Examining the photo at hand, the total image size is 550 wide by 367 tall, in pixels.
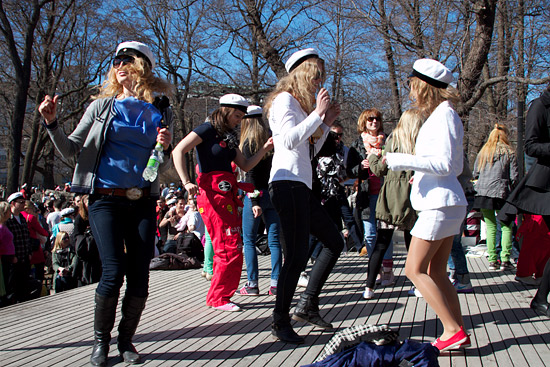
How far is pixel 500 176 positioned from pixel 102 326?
19.2 ft

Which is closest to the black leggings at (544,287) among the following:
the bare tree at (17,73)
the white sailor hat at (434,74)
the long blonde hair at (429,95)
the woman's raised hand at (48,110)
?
the long blonde hair at (429,95)

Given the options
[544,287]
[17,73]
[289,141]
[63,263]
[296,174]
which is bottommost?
[63,263]

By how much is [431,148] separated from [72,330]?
3265 mm

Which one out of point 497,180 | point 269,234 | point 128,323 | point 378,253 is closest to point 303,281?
point 269,234

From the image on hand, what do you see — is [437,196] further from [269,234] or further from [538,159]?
[269,234]

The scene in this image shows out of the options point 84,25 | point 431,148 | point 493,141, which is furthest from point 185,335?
point 84,25

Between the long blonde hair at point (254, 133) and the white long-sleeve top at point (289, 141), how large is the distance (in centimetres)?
173

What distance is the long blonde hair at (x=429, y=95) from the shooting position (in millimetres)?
3646

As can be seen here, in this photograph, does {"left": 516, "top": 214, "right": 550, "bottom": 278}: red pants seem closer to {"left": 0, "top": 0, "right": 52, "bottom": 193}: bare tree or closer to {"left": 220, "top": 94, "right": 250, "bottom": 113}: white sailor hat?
{"left": 220, "top": 94, "right": 250, "bottom": 113}: white sailor hat

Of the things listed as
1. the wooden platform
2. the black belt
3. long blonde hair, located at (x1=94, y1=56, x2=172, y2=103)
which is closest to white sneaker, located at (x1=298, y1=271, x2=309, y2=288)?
the wooden platform

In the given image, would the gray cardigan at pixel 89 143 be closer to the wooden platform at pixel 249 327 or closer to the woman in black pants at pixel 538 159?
the wooden platform at pixel 249 327

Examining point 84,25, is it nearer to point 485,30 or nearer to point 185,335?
point 485,30

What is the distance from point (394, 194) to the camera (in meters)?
5.16

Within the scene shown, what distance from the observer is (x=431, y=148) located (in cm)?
345
